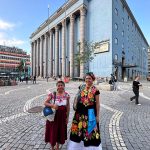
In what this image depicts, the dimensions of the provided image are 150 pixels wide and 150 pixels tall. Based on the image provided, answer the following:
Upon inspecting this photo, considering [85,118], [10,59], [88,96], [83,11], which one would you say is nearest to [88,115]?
[85,118]

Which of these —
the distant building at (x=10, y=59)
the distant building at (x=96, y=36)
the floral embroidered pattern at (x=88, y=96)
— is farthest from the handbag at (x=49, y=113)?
the distant building at (x=10, y=59)

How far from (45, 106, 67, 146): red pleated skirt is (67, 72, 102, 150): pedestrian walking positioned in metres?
0.39

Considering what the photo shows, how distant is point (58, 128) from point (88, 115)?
0.79m

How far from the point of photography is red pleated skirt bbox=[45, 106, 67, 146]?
14.1ft

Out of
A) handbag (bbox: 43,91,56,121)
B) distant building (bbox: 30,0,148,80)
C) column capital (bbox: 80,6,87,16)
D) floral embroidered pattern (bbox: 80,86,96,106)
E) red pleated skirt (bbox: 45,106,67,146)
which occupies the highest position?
column capital (bbox: 80,6,87,16)

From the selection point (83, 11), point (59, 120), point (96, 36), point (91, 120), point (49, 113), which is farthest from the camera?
point (83, 11)

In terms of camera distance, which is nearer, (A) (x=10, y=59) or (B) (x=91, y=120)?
(B) (x=91, y=120)

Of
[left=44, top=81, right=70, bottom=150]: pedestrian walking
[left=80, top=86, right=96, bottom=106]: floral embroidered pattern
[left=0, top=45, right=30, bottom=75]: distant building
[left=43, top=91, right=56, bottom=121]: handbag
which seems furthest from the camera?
[left=0, top=45, right=30, bottom=75]: distant building

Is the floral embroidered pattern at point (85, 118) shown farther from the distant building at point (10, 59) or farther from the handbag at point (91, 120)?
the distant building at point (10, 59)

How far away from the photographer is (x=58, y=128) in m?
4.34

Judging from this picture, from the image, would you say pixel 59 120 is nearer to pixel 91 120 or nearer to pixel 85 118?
pixel 85 118

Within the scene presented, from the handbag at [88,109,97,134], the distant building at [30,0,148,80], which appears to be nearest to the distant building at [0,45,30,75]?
the distant building at [30,0,148,80]

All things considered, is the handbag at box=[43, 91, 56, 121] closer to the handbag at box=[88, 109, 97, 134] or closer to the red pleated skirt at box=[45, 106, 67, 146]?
the red pleated skirt at box=[45, 106, 67, 146]

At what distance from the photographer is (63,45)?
66.4 m
